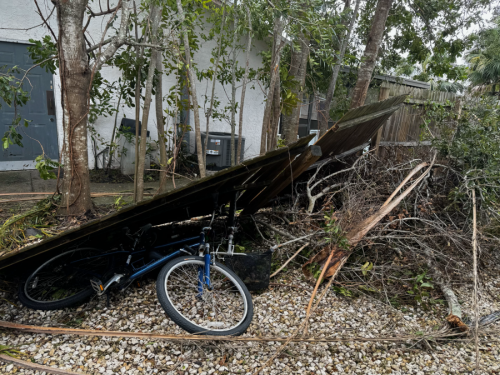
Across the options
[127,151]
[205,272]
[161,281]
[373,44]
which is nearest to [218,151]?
[127,151]

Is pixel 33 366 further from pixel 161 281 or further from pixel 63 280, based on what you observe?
pixel 63 280

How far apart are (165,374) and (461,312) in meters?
2.63

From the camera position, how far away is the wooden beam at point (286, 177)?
307 centimetres

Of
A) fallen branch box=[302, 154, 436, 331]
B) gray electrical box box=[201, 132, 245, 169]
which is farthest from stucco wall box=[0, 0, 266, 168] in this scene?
fallen branch box=[302, 154, 436, 331]

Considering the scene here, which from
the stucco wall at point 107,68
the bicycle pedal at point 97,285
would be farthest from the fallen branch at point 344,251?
the stucco wall at point 107,68

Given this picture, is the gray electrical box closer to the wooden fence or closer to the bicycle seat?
the wooden fence

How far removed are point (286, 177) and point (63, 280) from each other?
243 cm

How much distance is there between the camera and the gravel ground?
2352mm

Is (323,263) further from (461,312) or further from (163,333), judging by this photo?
(163,333)

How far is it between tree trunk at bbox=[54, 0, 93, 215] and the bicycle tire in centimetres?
142

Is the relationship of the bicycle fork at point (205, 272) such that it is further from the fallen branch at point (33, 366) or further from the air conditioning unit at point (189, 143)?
the air conditioning unit at point (189, 143)

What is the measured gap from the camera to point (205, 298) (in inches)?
112

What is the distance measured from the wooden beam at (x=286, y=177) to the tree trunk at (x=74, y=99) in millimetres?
2195

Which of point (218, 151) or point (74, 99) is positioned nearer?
point (74, 99)
